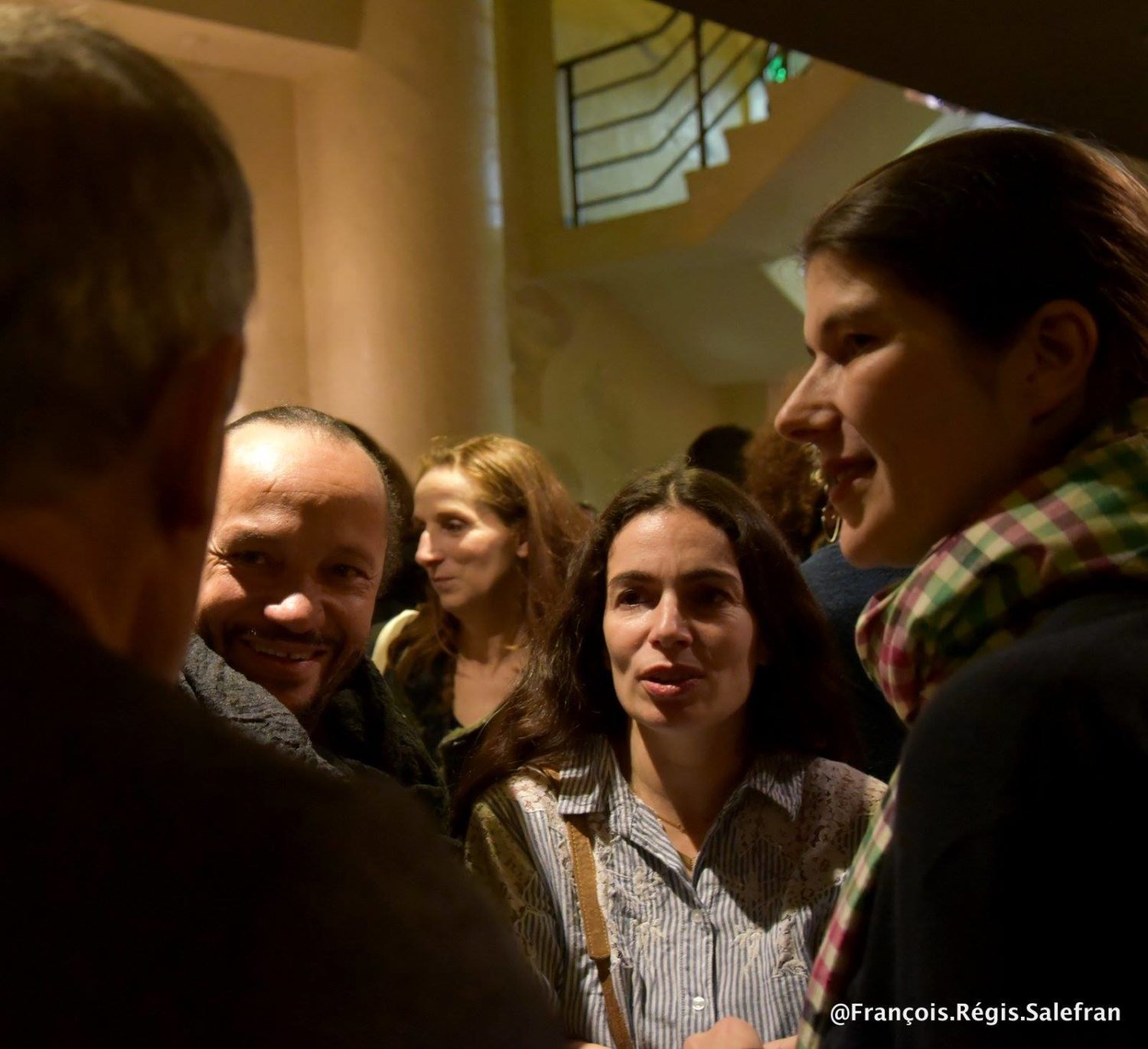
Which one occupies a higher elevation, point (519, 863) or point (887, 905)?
point (887, 905)

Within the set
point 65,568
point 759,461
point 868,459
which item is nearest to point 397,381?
point 759,461

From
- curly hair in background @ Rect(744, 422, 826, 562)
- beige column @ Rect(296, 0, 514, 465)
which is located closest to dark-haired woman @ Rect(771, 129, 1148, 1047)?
curly hair in background @ Rect(744, 422, 826, 562)

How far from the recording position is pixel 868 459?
1154 mm

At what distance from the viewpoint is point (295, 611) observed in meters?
1.66

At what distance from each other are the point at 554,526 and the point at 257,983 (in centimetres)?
281

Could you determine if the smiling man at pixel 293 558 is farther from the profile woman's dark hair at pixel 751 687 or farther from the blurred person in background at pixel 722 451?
the blurred person in background at pixel 722 451

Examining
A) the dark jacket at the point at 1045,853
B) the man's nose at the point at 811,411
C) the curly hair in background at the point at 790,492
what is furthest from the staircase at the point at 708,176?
the dark jacket at the point at 1045,853

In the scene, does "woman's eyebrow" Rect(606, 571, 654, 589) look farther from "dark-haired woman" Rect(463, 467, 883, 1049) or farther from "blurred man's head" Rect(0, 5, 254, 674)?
"blurred man's head" Rect(0, 5, 254, 674)

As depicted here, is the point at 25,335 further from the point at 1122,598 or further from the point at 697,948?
the point at 697,948

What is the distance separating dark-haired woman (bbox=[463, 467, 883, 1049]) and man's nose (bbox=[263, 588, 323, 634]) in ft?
1.49

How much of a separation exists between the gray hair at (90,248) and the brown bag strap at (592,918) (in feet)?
4.36

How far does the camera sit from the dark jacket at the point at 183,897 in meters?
0.53

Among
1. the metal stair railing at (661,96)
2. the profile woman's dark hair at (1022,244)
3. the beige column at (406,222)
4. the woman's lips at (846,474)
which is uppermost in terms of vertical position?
the metal stair railing at (661,96)

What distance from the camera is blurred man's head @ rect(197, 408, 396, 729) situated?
5.44 ft
